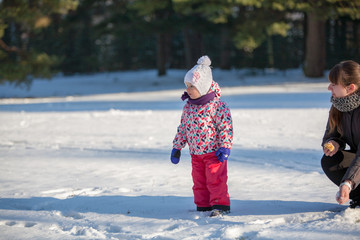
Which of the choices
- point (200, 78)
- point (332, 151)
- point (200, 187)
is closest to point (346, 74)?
point (332, 151)

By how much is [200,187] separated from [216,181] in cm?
19

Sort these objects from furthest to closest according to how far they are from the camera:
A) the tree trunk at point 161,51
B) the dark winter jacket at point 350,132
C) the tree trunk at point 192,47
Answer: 1. the tree trunk at point 192,47
2. the tree trunk at point 161,51
3. the dark winter jacket at point 350,132

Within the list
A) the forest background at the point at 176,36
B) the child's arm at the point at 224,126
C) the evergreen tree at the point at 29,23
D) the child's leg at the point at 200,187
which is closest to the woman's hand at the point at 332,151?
the child's arm at the point at 224,126

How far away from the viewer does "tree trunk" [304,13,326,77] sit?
18.4 m

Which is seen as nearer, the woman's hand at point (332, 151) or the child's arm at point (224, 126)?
the woman's hand at point (332, 151)

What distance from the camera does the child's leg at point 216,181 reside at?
11.5 feet

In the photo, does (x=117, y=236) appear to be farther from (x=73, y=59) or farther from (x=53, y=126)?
(x=73, y=59)

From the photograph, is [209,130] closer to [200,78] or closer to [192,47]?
[200,78]

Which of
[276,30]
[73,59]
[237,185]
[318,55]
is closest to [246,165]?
[237,185]

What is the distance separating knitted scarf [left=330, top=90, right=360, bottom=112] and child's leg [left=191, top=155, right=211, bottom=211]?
115cm

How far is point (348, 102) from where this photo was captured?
10.3ft

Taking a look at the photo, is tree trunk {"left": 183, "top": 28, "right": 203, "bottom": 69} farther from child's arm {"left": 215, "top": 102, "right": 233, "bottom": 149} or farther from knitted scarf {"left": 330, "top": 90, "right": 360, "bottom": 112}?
knitted scarf {"left": 330, "top": 90, "right": 360, "bottom": 112}

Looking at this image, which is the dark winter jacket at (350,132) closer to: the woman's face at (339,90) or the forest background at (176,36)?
the woman's face at (339,90)

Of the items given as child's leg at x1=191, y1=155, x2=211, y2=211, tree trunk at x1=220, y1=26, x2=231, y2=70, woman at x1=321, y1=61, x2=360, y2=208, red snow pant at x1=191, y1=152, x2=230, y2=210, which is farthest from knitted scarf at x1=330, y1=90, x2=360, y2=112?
tree trunk at x1=220, y1=26, x2=231, y2=70
